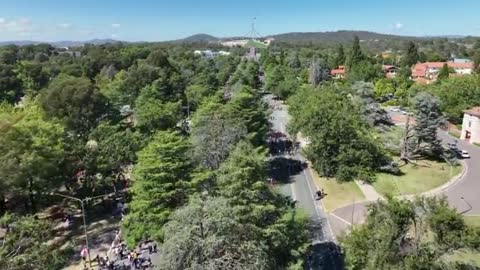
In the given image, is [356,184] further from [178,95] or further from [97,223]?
[178,95]

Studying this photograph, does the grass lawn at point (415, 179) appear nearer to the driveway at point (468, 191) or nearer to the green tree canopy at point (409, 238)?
the driveway at point (468, 191)

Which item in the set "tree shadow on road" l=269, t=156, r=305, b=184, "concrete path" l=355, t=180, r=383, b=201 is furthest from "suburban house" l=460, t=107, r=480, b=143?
"tree shadow on road" l=269, t=156, r=305, b=184

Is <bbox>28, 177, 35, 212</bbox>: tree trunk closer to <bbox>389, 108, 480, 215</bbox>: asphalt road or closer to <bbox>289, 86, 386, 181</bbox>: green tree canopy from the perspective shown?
<bbox>289, 86, 386, 181</bbox>: green tree canopy

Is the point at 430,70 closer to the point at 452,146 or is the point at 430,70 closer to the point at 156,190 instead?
the point at 452,146

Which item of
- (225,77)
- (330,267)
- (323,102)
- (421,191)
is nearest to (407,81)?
(225,77)

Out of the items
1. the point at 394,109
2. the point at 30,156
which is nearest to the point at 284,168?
the point at 30,156

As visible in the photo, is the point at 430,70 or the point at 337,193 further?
the point at 430,70

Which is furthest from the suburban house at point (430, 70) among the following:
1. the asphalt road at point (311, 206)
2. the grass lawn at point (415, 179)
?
the asphalt road at point (311, 206)
